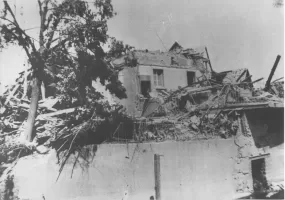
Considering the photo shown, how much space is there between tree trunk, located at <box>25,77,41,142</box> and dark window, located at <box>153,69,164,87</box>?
3.20 metres

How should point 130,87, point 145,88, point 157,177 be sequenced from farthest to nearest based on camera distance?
point 145,88
point 130,87
point 157,177

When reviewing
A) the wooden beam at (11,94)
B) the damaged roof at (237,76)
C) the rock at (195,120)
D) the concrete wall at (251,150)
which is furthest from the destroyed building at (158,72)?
the wooden beam at (11,94)

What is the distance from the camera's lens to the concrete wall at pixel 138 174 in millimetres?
6039

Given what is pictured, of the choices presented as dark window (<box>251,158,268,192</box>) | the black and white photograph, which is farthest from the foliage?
dark window (<box>251,158,268,192</box>)

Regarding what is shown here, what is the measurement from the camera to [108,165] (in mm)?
6402

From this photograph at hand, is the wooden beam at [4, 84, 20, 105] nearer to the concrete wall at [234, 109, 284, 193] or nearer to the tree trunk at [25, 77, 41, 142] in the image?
the tree trunk at [25, 77, 41, 142]

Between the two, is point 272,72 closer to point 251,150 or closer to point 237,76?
point 237,76

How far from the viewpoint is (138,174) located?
661 centimetres

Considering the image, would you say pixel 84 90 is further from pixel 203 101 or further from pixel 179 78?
pixel 203 101

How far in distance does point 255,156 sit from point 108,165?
392cm

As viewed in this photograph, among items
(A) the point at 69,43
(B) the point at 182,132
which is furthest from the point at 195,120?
(A) the point at 69,43

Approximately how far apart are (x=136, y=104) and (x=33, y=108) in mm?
→ 2568

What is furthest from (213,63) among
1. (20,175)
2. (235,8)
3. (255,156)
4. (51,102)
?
(20,175)

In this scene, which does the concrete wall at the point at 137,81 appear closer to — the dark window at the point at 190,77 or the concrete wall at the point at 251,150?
the dark window at the point at 190,77
